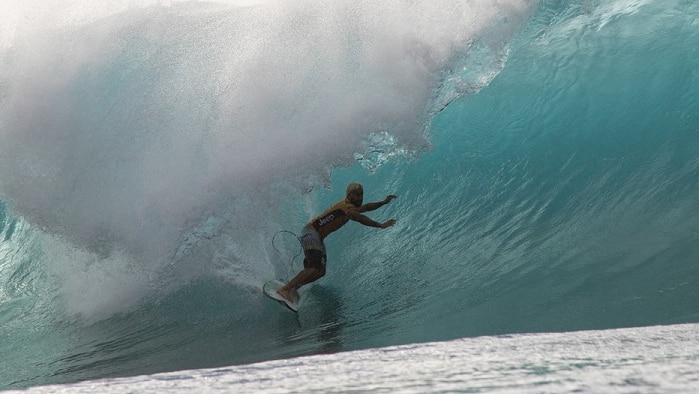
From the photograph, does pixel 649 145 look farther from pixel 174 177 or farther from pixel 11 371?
pixel 11 371

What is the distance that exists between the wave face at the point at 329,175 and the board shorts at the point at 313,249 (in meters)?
0.33

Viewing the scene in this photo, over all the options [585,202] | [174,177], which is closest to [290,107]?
[174,177]

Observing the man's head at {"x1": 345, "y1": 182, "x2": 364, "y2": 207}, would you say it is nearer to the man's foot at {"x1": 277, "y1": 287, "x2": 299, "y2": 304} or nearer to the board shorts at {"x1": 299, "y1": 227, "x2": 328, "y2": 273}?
the board shorts at {"x1": 299, "y1": 227, "x2": 328, "y2": 273}

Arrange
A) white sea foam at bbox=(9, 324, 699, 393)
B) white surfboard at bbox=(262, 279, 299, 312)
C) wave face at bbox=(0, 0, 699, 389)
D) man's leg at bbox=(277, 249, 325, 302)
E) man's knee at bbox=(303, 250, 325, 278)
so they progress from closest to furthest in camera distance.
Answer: white sea foam at bbox=(9, 324, 699, 393), wave face at bbox=(0, 0, 699, 389), white surfboard at bbox=(262, 279, 299, 312), man's leg at bbox=(277, 249, 325, 302), man's knee at bbox=(303, 250, 325, 278)

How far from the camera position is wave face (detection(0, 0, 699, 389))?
18.4 feet

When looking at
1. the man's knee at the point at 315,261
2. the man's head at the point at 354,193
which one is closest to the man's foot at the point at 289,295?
the man's knee at the point at 315,261

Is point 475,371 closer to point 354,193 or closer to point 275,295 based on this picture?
point 275,295

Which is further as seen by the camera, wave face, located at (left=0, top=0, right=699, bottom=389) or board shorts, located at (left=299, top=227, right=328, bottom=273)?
board shorts, located at (left=299, top=227, right=328, bottom=273)

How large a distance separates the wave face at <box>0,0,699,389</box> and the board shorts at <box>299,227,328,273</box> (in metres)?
0.33

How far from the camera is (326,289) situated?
22.7 ft

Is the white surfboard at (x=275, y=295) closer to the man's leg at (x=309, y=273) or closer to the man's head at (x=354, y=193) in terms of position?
the man's leg at (x=309, y=273)

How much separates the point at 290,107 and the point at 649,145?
13.3ft

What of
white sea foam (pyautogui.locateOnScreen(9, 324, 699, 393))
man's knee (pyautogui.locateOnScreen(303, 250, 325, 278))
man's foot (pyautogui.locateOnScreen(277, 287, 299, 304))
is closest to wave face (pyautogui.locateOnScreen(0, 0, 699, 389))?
man's foot (pyautogui.locateOnScreen(277, 287, 299, 304))

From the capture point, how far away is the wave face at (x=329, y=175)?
18.4 ft
